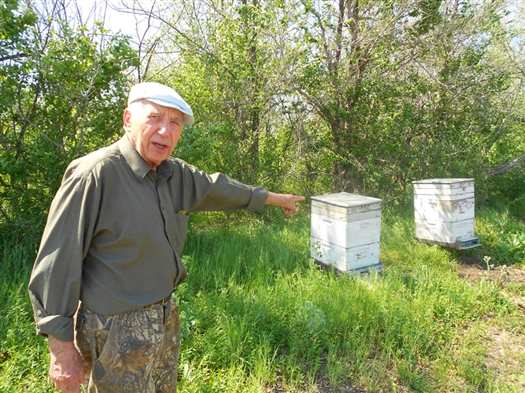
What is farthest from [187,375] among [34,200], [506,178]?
[506,178]

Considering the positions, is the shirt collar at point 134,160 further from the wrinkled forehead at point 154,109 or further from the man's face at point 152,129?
the wrinkled forehead at point 154,109

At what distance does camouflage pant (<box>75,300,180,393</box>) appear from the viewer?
1.57 metres

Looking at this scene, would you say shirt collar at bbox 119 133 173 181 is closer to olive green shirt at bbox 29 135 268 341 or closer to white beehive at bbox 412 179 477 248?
olive green shirt at bbox 29 135 268 341

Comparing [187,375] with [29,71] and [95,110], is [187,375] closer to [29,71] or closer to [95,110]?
[95,110]

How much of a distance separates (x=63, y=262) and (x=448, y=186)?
493cm

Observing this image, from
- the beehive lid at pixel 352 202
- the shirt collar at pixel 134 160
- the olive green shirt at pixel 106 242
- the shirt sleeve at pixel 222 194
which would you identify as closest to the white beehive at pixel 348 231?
the beehive lid at pixel 352 202

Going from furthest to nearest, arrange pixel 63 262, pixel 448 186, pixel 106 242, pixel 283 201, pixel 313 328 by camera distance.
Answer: pixel 448 186
pixel 313 328
pixel 283 201
pixel 106 242
pixel 63 262

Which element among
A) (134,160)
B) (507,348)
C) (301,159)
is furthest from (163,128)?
(301,159)

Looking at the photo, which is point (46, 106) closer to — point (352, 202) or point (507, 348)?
point (352, 202)

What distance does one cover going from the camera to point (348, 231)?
4.12 meters

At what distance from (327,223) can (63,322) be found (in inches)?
130

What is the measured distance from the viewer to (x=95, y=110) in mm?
4457

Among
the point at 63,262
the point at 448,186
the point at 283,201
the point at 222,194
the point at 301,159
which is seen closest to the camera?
the point at 63,262

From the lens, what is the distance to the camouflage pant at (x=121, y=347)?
157 centimetres
